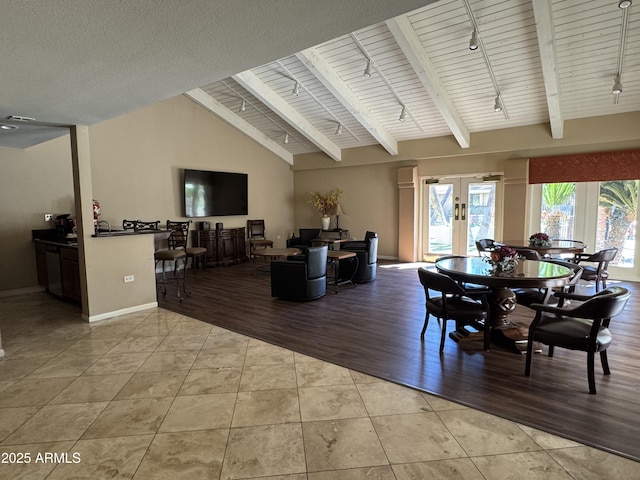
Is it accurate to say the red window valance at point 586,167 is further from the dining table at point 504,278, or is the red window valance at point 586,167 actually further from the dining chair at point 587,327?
the dining chair at point 587,327

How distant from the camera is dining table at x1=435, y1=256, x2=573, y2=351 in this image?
3146 mm

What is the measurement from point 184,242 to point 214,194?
1750mm

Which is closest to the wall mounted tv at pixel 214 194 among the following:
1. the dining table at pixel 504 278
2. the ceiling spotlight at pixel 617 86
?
the dining table at pixel 504 278

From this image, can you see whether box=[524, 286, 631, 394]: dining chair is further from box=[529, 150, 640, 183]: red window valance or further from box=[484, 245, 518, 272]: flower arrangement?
box=[529, 150, 640, 183]: red window valance

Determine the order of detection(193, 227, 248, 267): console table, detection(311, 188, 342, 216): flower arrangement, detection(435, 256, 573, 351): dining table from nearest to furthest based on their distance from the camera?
detection(435, 256, 573, 351): dining table → detection(193, 227, 248, 267): console table → detection(311, 188, 342, 216): flower arrangement

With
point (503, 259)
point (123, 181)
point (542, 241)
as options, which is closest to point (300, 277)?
point (503, 259)

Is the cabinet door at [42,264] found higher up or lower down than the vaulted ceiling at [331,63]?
lower down

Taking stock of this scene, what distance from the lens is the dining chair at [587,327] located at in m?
2.59

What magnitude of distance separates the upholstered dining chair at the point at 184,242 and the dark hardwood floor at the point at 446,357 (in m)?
1.28

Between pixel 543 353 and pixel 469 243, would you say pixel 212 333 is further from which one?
pixel 469 243

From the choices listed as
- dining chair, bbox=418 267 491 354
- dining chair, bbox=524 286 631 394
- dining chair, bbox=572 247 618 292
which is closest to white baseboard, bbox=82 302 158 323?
dining chair, bbox=418 267 491 354

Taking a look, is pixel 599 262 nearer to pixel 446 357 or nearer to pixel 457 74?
pixel 446 357

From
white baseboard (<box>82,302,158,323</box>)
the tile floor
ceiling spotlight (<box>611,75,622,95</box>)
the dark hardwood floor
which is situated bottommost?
the tile floor

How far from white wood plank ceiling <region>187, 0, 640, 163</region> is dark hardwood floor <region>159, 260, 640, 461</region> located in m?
3.31
